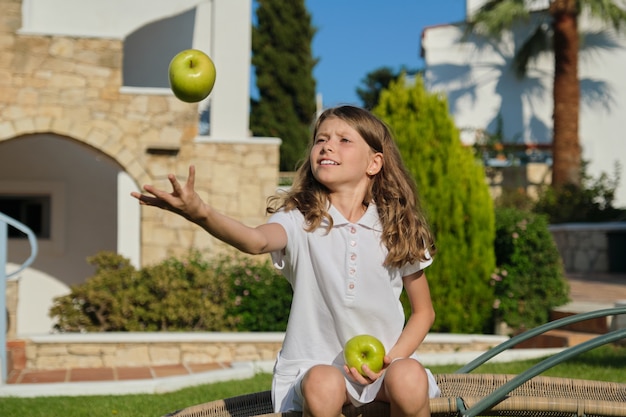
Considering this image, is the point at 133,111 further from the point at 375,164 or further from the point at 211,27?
the point at 375,164

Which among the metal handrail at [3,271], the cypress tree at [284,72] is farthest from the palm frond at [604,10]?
the metal handrail at [3,271]

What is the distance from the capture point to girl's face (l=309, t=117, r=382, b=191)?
10.4 ft

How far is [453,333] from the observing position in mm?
8781

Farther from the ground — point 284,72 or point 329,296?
point 284,72

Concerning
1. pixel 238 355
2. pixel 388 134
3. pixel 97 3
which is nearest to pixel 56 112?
pixel 97 3

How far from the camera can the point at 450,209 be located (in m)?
8.95

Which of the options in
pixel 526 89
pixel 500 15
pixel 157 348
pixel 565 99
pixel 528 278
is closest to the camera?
pixel 157 348

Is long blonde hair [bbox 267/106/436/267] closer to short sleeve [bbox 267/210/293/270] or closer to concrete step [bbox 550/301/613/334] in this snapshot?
short sleeve [bbox 267/210/293/270]

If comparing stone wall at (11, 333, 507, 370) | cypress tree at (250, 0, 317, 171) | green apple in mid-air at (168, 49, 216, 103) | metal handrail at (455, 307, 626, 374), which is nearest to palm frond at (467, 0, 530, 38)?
cypress tree at (250, 0, 317, 171)

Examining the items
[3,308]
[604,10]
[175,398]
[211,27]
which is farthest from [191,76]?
[604,10]

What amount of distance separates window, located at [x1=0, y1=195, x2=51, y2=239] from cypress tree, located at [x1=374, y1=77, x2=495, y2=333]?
5.53 m

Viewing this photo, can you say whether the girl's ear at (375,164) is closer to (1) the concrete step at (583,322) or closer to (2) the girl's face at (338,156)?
(2) the girl's face at (338,156)

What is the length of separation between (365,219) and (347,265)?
227 millimetres

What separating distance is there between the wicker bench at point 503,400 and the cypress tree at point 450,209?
16.6 feet
